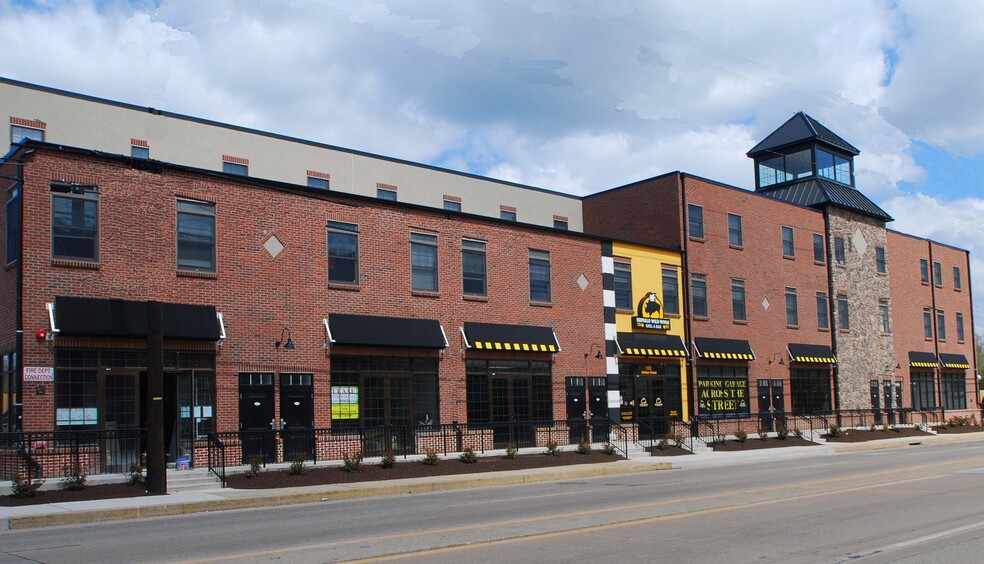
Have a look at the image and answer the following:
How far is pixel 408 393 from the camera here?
94.9ft

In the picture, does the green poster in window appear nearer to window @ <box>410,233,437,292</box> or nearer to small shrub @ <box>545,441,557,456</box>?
window @ <box>410,233,437,292</box>

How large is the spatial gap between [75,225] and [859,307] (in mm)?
39796

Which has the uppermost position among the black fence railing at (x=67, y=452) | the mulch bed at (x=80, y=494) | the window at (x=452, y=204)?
the window at (x=452, y=204)

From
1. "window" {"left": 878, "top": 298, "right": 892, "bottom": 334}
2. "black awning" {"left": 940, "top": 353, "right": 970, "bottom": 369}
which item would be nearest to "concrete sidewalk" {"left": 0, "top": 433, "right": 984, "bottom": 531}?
"window" {"left": 878, "top": 298, "right": 892, "bottom": 334}

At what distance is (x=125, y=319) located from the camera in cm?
2314

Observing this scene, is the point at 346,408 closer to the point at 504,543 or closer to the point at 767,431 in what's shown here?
the point at 504,543

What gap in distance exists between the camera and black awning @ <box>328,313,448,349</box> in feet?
89.4

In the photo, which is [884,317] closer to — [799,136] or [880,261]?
[880,261]

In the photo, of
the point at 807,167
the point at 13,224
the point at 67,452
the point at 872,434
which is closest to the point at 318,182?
the point at 13,224

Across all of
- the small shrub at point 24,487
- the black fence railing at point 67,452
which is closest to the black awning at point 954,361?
the black fence railing at point 67,452

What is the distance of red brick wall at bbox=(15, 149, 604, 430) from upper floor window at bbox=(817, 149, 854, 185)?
23.1 metres

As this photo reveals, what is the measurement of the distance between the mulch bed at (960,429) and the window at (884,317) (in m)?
5.82

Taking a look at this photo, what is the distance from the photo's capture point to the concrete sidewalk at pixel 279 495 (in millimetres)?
17203

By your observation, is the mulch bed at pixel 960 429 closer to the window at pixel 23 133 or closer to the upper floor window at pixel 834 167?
the upper floor window at pixel 834 167
